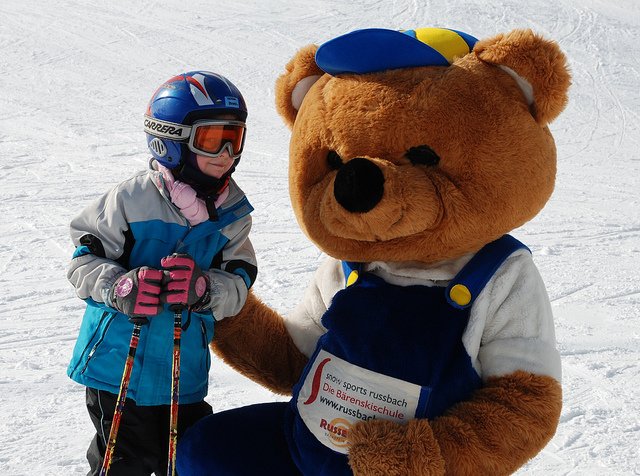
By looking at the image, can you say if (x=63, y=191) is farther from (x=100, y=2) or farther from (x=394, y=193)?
(x=100, y=2)

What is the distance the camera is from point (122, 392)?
242 cm

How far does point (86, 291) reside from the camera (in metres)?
2.41

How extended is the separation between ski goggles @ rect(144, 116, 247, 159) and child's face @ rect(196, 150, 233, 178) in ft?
0.05

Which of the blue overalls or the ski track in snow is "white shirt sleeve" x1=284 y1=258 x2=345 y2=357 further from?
the ski track in snow

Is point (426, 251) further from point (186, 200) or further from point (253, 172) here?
point (253, 172)

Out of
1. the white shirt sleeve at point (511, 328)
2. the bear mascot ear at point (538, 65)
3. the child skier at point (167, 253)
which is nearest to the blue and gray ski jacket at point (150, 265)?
the child skier at point (167, 253)

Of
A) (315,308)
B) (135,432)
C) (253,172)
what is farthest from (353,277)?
(253,172)

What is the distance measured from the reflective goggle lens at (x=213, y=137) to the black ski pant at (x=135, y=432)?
878mm

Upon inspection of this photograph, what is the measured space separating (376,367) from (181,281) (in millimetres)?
634

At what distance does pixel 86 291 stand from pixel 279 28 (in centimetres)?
1314

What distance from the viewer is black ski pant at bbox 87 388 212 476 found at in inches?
104

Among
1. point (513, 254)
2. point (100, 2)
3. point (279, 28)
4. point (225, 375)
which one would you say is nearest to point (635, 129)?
point (279, 28)

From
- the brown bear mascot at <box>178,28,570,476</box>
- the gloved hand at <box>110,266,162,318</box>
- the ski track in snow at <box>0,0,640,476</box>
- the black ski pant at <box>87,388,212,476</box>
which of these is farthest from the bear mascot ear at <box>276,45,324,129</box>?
the ski track in snow at <box>0,0,640,476</box>

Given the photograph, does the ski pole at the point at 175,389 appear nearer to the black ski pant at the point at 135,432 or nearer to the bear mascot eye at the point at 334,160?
the black ski pant at the point at 135,432
